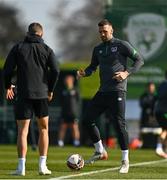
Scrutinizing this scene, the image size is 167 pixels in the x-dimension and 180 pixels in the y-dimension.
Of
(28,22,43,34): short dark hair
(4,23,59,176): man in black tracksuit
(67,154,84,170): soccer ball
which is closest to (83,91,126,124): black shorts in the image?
(67,154,84,170): soccer ball

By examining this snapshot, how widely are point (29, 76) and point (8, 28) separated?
61.3 meters

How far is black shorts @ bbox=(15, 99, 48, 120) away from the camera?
14.2 m

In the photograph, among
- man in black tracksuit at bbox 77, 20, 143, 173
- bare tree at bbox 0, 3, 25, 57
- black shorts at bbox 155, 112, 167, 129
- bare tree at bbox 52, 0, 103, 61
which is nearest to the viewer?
man in black tracksuit at bbox 77, 20, 143, 173

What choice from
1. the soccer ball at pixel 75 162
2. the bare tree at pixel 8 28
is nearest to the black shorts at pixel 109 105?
the soccer ball at pixel 75 162

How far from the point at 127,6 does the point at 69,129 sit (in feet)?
15.4

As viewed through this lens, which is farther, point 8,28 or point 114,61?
point 8,28

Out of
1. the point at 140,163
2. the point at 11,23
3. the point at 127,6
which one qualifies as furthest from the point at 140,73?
the point at 11,23

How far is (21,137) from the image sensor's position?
46.6ft

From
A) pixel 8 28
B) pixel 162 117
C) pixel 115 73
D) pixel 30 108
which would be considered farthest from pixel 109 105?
pixel 8 28

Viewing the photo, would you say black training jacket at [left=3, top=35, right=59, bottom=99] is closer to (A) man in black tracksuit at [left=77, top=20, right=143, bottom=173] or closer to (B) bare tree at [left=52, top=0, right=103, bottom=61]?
(A) man in black tracksuit at [left=77, top=20, right=143, bottom=173]

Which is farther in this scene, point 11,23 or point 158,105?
point 11,23

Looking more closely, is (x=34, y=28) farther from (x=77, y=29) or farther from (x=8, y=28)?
(x=77, y=29)

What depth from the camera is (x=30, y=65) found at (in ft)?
46.6

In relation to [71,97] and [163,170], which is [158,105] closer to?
[163,170]
